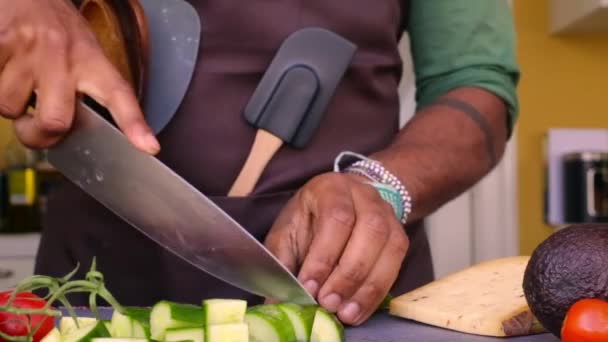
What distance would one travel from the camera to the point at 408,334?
30.3 inches

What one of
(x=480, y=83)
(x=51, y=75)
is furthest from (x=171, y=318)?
(x=480, y=83)

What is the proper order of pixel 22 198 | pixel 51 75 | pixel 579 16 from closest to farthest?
pixel 51 75 < pixel 579 16 < pixel 22 198

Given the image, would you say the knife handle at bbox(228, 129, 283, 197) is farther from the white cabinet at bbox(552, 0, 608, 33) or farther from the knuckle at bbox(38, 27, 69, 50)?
the white cabinet at bbox(552, 0, 608, 33)

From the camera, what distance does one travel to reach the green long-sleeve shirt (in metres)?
1.08

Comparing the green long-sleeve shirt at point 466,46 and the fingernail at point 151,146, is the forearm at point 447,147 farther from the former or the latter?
the fingernail at point 151,146

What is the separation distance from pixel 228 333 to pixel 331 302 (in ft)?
0.55

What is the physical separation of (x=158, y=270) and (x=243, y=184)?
137 mm

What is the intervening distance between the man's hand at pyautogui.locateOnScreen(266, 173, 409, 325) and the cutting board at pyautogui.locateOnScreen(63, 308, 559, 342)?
0.02 m

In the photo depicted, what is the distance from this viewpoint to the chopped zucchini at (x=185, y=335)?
0.64 meters

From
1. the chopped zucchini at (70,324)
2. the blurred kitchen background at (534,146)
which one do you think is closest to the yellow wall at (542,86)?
the blurred kitchen background at (534,146)

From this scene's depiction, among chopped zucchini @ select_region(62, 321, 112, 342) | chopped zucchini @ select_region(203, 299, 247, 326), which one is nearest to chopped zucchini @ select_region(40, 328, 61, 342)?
chopped zucchini @ select_region(62, 321, 112, 342)

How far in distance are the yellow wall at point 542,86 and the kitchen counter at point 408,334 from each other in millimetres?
1450

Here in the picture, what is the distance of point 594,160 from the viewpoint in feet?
6.66

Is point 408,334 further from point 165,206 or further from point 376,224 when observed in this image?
point 165,206
